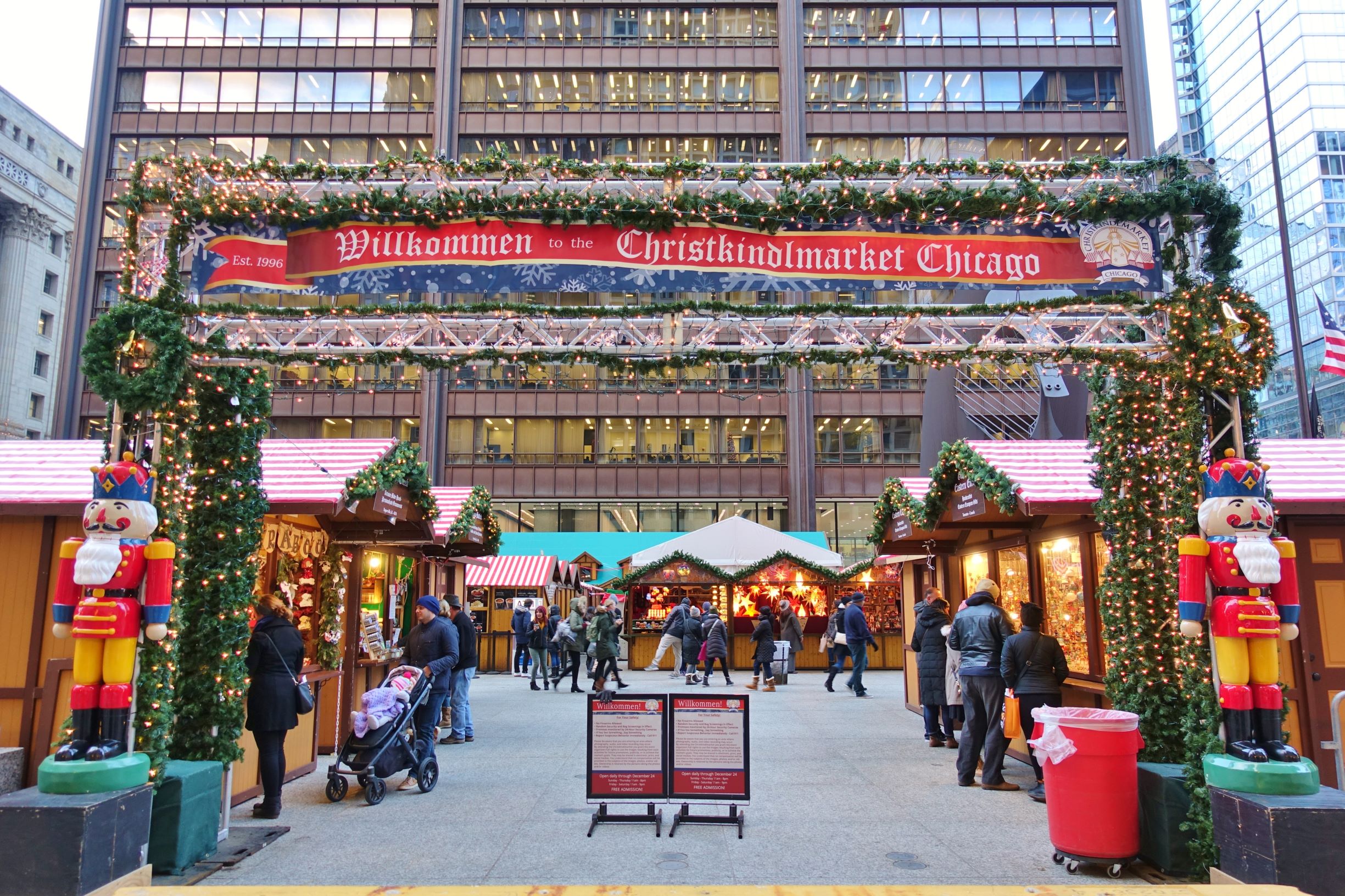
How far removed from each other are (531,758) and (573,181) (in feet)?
20.7

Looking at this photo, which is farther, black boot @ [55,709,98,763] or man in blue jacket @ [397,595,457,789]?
man in blue jacket @ [397,595,457,789]

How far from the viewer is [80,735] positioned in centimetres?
552

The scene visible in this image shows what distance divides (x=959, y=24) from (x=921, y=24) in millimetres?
1636

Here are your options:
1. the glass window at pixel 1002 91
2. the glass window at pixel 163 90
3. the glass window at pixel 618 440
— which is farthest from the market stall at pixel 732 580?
the glass window at pixel 163 90

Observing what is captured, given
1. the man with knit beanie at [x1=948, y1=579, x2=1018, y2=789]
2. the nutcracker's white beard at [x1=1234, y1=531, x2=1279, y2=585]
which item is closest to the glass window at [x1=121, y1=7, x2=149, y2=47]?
the man with knit beanie at [x1=948, y1=579, x2=1018, y2=789]

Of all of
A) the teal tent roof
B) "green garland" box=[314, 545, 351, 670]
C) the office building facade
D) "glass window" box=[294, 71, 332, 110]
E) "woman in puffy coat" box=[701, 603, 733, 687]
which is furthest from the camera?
"glass window" box=[294, 71, 332, 110]

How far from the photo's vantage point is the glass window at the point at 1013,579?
34.4ft

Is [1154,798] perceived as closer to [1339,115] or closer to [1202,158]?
[1202,158]

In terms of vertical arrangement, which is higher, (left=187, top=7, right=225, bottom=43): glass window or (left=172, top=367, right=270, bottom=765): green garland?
(left=187, top=7, right=225, bottom=43): glass window

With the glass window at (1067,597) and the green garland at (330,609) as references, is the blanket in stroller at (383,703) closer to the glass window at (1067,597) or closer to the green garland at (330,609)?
the green garland at (330,609)

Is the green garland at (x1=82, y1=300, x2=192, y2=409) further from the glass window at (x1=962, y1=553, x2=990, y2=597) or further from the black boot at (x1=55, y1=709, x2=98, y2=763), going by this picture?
the glass window at (x1=962, y1=553, x2=990, y2=597)

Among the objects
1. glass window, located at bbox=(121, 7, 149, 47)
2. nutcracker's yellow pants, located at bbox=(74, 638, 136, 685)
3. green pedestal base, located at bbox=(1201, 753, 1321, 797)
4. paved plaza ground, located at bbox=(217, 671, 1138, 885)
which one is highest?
glass window, located at bbox=(121, 7, 149, 47)

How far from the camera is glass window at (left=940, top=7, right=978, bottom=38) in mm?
37375

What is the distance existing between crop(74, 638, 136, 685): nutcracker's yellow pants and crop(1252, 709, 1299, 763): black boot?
23.6ft
